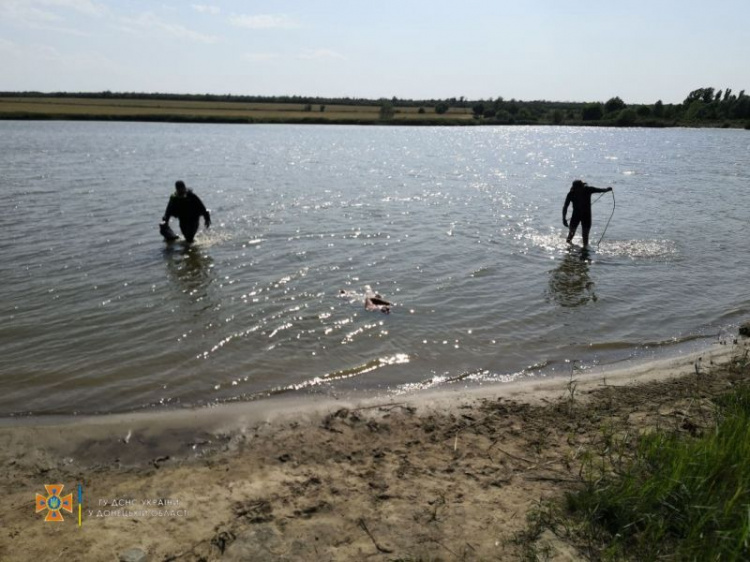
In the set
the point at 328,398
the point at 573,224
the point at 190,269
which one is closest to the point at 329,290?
the point at 190,269

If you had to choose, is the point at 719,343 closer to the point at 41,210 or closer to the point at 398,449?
the point at 398,449

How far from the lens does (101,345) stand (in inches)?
320

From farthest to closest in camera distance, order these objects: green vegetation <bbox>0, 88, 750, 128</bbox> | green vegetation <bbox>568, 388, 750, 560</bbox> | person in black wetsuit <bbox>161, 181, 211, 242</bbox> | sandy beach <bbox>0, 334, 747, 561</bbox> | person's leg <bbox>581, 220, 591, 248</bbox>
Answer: green vegetation <bbox>0, 88, 750, 128</bbox>, person's leg <bbox>581, 220, 591, 248</bbox>, person in black wetsuit <bbox>161, 181, 211, 242</bbox>, sandy beach <bbox>0, 334, 747, 561</bbox>, green vegetation <bbox>568, 388, 750, 560</bbox>

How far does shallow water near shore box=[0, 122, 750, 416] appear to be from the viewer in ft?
24.6

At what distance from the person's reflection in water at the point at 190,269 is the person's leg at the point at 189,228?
12.6 inches

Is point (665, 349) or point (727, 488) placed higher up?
point (727, 488)

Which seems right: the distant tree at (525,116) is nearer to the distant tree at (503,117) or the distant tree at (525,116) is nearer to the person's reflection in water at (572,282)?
the distant tree at (503,117)

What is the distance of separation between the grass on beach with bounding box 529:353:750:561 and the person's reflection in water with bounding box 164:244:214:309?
7.98 meters

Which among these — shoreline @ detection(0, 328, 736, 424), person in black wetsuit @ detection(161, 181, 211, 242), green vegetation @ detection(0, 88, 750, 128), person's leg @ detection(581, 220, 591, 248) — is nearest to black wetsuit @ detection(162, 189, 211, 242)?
person in black wetsuit @ detection(161, 181, 211, 242)

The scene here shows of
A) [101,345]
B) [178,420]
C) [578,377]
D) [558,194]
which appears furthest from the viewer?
[558,194]

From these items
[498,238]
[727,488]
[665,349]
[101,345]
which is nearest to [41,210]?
[101,345]

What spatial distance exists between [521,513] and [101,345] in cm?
663

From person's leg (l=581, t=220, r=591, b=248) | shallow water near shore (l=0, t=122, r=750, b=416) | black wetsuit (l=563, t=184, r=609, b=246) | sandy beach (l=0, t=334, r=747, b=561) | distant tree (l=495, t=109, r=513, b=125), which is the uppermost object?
distant tree (l=495, t=109, r=513, b=125)

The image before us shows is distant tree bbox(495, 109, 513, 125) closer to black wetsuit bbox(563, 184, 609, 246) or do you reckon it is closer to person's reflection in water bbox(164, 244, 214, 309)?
black wetsuit bbox(563, 184, 609, 246)
